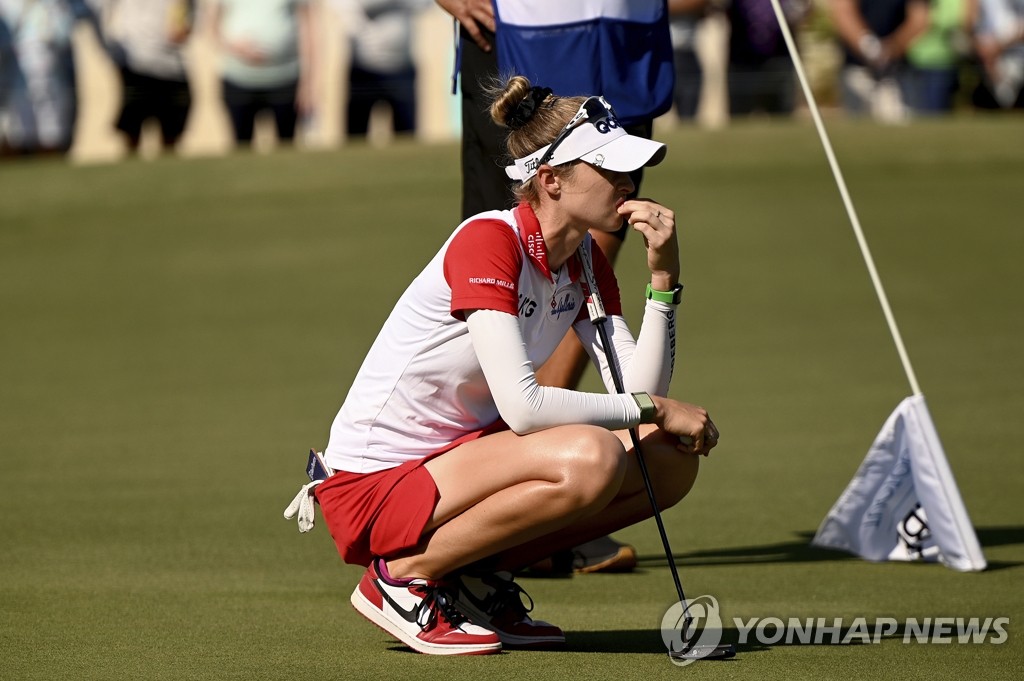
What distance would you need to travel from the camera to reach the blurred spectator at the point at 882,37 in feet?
45.1

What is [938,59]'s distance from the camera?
547 inches

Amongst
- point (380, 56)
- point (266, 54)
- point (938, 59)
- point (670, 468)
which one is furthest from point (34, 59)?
point (670, 468)

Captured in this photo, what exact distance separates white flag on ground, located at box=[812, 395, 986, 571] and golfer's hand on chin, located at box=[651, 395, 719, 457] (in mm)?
1222

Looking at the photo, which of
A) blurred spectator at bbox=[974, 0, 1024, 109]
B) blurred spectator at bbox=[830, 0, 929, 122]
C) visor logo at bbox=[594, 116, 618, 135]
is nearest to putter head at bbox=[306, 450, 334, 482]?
visor logo at bbox=[594, 116, 618, 135]

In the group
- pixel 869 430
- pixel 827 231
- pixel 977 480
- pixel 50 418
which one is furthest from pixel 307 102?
pixel 977 480

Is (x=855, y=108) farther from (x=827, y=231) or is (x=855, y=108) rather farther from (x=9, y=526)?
(x=9, y=526)

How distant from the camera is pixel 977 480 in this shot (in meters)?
6.48

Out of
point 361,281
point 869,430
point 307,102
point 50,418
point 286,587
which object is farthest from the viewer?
point 307,102

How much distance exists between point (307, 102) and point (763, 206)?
399 centimetres

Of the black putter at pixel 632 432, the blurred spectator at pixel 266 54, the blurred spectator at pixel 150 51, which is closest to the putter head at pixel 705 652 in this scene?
the black putter at pixel 632 432

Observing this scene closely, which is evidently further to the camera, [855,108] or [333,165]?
[855,108]

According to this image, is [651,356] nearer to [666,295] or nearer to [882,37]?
[666,295]

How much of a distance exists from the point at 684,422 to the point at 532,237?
58cm

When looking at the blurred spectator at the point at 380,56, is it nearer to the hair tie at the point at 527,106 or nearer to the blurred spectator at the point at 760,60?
the blurred spectator at the point at 760,60
